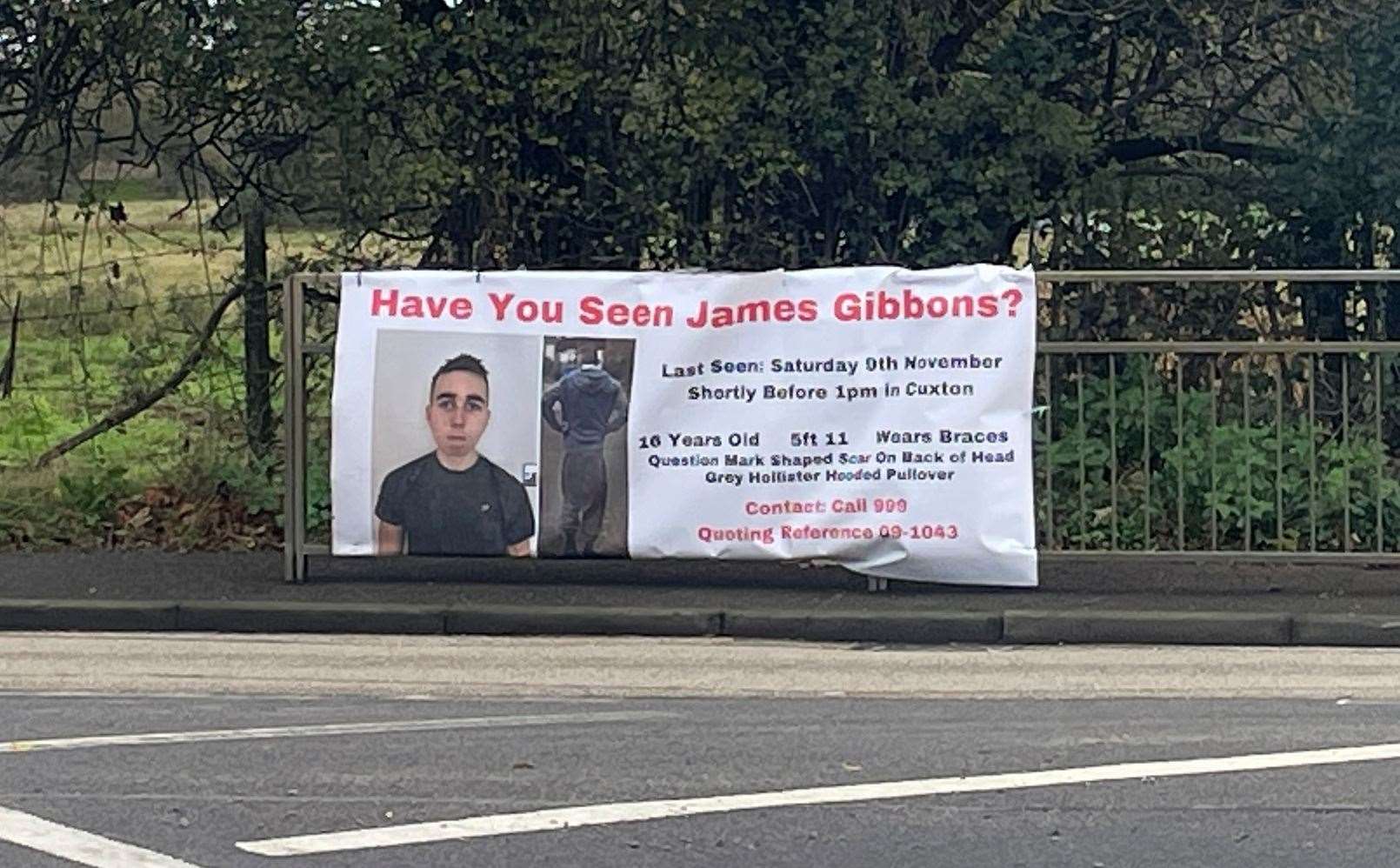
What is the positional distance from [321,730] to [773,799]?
1.89 m

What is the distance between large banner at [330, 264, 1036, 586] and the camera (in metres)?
9.76

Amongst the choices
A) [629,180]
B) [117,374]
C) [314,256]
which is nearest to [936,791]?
[629,180]

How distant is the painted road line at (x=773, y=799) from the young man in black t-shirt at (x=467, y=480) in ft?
11.8

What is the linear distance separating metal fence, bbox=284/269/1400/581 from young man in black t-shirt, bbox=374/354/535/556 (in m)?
0.69

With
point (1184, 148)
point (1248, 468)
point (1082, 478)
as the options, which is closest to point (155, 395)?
point (1082, 478)

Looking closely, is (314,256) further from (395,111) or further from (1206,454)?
(1206,454)

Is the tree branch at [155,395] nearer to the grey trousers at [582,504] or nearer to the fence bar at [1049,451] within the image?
the grey trousers at [582,504]

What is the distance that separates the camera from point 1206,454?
10.1 meters

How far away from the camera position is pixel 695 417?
9852 millimetres

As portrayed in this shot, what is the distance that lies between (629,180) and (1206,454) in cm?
418

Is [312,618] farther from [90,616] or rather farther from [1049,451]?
[1049,451]

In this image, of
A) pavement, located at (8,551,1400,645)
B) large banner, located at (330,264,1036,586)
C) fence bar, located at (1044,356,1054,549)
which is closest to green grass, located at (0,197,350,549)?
pavement, located at (8,551,1400,645)

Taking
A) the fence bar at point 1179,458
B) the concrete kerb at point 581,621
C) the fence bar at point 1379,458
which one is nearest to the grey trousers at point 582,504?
the concrete kerb at point 581,621

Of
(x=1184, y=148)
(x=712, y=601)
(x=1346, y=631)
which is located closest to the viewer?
(x=1346, y=631)
